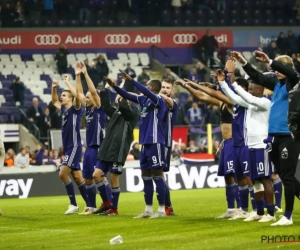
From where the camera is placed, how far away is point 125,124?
54.1 ft

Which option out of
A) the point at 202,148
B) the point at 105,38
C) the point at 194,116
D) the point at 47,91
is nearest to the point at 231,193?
the point at 202,148

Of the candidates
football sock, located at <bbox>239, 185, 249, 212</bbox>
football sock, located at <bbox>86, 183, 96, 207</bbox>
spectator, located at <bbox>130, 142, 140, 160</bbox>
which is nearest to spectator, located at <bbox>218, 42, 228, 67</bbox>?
spectator, located at <bbox>130, 142, 140, 160</bbox>

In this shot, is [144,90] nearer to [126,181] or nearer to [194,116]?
[126,181]

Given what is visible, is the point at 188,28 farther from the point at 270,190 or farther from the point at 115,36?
the point at 270,190

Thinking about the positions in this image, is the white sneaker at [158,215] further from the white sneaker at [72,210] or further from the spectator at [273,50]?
the spectator at [273,50]

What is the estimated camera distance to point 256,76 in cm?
1241

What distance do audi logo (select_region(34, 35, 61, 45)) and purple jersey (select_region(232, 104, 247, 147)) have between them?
2406 cm

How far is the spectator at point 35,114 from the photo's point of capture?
30.3 meters

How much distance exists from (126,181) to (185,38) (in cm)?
1486

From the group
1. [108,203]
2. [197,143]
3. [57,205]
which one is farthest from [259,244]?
[197,143]
